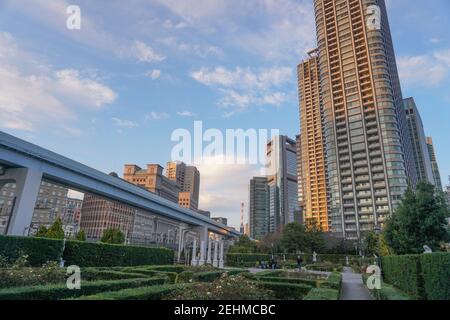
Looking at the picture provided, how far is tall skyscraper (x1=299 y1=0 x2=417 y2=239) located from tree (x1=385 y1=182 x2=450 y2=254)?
233 feet

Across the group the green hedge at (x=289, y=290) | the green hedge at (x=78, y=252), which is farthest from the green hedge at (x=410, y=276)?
the green hedge at (x=78, y=252)

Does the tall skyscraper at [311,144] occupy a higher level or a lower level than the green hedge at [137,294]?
higher

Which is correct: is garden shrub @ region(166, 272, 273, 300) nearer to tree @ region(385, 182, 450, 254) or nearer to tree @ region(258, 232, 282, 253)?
tree @ region(385, 182, 450, 254)

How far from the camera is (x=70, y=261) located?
2325 cm

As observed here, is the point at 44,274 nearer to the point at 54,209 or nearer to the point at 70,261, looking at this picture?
the point at 70,261

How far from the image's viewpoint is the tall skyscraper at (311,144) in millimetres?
138250

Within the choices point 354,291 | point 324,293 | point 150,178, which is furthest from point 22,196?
point 150,178

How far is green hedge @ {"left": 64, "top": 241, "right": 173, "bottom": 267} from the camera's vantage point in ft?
77.5

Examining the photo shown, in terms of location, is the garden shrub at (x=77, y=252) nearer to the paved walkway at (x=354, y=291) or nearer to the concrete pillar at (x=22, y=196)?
the concrete pillar at (x=22, y=196)

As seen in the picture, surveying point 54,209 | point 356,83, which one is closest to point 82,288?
point 356,83

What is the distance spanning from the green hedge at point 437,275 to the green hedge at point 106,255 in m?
24.0

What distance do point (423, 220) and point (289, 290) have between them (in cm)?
1212

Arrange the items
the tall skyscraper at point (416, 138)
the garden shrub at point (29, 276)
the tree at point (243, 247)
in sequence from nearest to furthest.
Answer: the garden shrub at point (29, 276) < the tree at point (243, 247) < the tall skyscraper at point (416, 138)
